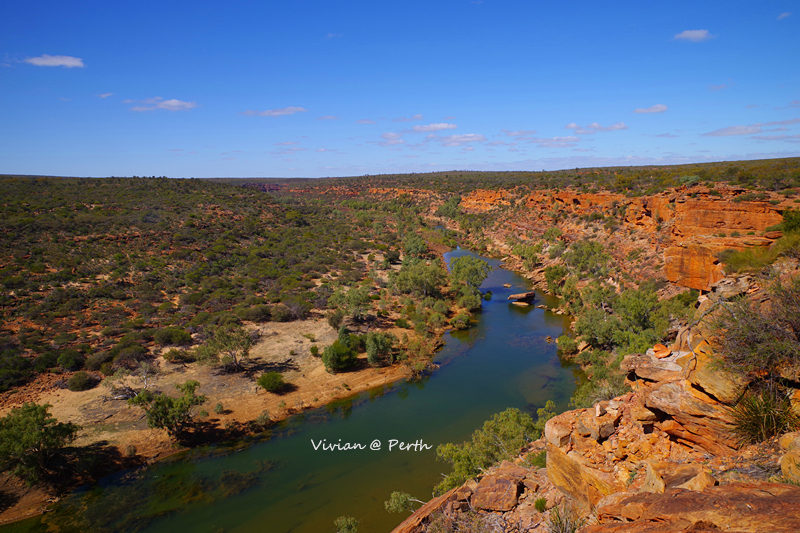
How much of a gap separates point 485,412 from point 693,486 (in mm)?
17726

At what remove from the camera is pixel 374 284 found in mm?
47344

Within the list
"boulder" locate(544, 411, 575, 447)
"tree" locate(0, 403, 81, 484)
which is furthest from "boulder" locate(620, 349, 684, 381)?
"tree" locate(0, 403, 81, 484)

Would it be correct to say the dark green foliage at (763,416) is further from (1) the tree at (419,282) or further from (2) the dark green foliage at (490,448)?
(1) the tree at (419,282)

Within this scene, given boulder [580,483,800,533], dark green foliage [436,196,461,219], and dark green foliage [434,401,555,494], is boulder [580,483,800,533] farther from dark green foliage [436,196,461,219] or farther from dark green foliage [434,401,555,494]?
dark green foliage [436,196,461,219]

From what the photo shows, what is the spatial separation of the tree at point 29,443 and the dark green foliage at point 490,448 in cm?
1785

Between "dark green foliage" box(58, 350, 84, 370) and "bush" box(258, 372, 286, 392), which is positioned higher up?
"dark green foliage" box(58, 350, 84, 370)

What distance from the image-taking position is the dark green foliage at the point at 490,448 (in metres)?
15.1

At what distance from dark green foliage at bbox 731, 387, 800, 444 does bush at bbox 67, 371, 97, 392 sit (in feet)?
103

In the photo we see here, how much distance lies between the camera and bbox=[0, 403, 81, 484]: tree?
1645cm

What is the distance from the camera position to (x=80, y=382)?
2358cm

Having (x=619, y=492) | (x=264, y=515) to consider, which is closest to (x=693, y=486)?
(x=619, y=492)

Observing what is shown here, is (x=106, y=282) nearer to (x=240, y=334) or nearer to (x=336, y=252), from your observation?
(x=240, y=334)

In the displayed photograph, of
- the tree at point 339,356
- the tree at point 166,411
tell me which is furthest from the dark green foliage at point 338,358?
the tree at point 166,411

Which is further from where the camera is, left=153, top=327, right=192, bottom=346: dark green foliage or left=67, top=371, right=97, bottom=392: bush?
left=153, top=327, right=192, bottom=346: dark green foliage
